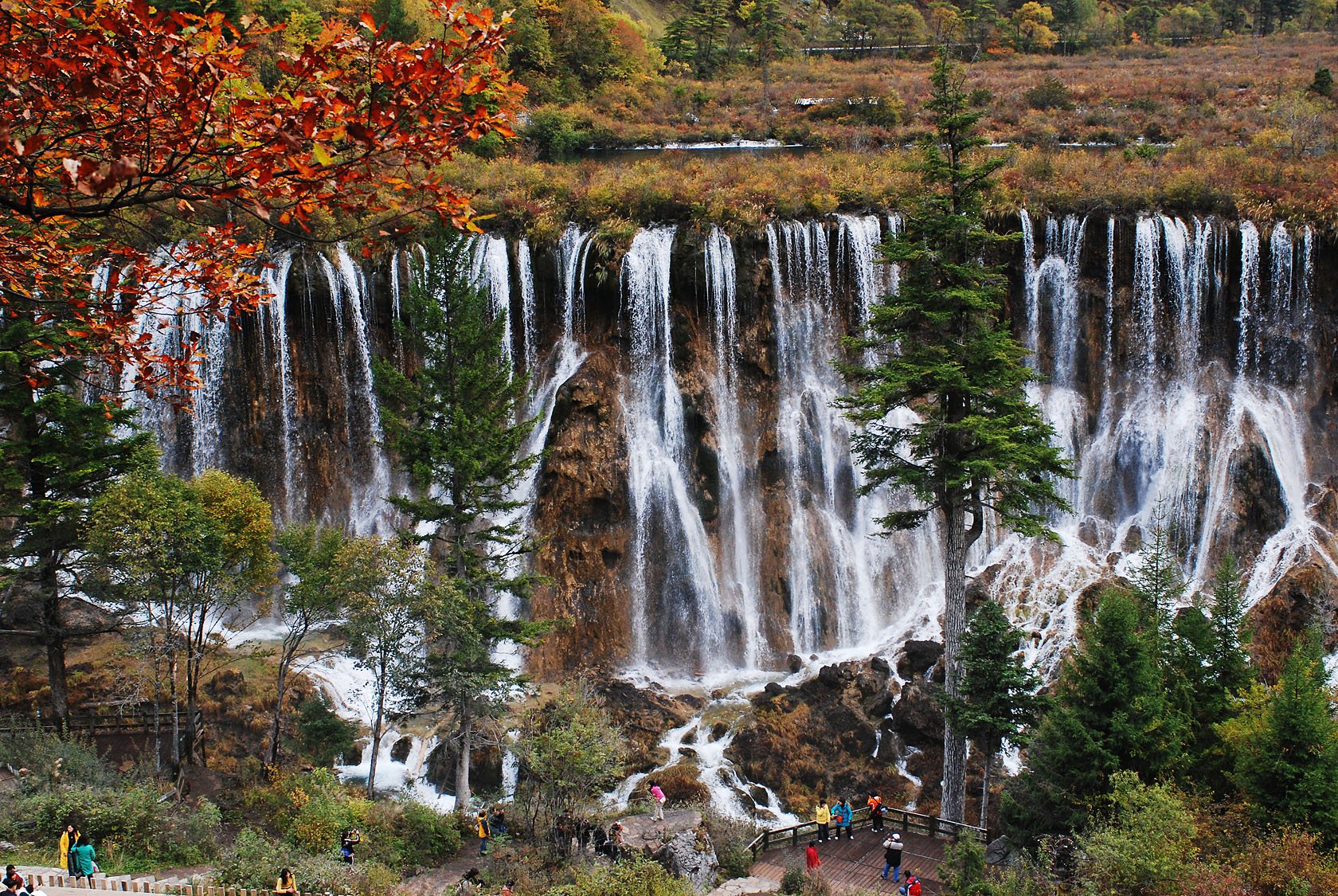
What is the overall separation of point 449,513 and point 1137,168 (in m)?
26.1

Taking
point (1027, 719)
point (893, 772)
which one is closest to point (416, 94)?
point (1027, 719)

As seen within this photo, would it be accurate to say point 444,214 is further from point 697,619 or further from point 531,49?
point 531,49

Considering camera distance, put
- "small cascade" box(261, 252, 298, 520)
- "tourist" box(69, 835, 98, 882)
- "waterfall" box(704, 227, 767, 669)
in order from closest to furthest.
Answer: "tourist" box(69, 835, 98, 882) → "waterfall" box(704, 227, 767, 669) → "small cascade" box(261, 252, 298, 520)

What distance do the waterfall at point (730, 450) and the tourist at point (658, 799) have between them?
812cm

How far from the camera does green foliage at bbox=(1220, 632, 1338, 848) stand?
13.4 m

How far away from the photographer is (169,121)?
5.59m

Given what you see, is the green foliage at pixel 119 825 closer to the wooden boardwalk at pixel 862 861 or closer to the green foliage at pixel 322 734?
the green foliage at pixel 322 734

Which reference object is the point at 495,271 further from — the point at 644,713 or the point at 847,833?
the point at 847,833

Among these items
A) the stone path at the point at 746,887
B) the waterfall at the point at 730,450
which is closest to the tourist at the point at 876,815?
the stone path at the point at 746,887

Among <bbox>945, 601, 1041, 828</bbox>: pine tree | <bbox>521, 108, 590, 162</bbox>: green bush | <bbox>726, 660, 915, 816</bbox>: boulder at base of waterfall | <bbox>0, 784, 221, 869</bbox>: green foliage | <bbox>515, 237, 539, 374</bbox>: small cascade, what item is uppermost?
<bbox>521, 108, 590, 162</bbox>: green bush

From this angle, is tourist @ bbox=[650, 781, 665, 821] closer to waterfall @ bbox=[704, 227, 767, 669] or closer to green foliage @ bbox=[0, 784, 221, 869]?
green foliage @ bbox=[0, 784, 221, 869]

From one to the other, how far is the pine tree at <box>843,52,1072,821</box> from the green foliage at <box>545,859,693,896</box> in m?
6.49

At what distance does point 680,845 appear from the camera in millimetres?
16891

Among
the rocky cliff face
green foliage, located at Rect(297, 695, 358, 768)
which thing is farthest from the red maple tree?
the rocky cliff face
